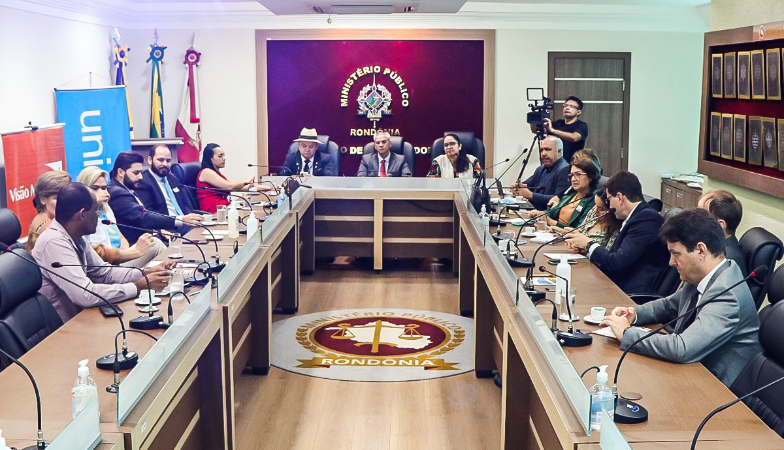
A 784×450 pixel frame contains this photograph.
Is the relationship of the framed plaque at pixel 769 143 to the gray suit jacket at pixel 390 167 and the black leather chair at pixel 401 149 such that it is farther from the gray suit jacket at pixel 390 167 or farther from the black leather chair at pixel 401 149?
the black leather chair at pixel 401 149

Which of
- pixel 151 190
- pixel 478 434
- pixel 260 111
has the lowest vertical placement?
pixel 478 434

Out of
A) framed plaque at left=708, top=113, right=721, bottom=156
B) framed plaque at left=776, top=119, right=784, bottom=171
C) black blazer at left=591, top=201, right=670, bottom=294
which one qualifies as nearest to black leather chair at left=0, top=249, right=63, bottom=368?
black blazer at left=591, top=201, right=670, bottom=294

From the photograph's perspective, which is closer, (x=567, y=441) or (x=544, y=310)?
(x=567, y=441)

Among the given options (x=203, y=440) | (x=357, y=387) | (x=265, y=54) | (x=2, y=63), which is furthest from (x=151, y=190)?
→ (x=265, y=54)

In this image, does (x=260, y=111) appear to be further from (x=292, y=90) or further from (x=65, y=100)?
(x=65, y=100)

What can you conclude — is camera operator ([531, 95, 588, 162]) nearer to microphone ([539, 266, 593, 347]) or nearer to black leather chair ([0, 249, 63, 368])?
microphone ([539, 266, 593, 347])

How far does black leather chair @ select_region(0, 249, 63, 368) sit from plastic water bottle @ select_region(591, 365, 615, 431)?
2.03 m

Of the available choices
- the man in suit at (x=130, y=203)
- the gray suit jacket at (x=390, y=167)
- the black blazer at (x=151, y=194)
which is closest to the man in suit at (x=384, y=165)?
the gray suit jacket at (x=390, y=167)

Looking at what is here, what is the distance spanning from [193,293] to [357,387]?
1230 mm

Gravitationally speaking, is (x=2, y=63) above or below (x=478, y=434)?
above

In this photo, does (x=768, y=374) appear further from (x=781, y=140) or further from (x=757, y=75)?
(x=757, y=75)

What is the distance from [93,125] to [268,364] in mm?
3878

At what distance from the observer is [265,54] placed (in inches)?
376

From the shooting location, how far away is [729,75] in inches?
201
